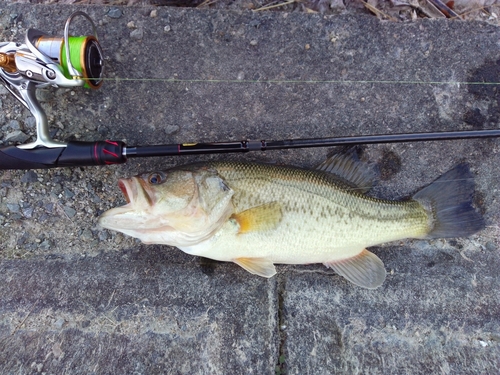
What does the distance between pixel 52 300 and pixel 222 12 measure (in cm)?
221

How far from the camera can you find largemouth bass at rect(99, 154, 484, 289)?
1.95 m

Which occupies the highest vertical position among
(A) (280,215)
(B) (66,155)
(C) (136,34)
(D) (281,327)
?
(C) (136,34)

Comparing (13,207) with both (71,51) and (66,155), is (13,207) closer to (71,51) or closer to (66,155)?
(66,155)

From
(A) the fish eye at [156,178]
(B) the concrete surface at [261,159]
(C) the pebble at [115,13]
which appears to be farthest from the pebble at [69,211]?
(C) the pebble at [115,13]

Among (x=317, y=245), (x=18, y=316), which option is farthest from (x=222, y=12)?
(x=18, y=316)

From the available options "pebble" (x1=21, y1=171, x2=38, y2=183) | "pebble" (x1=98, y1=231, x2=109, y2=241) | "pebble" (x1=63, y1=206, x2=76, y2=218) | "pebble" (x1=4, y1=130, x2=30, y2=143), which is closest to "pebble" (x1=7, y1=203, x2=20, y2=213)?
"pebble" (x1=21, y1=171, x2=38, y2=183)

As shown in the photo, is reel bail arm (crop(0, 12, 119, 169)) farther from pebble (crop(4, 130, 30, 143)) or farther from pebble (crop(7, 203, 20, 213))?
pebble (crop(7, 203, 20, 213))

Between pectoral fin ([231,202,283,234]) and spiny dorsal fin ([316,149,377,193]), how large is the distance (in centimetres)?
48

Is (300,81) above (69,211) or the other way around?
above

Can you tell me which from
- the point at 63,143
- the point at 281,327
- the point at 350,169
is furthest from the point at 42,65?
the point at 281,327

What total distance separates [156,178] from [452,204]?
6.42 ft

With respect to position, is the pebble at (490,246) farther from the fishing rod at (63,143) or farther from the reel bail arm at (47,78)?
the reel bail arm at (47,78)

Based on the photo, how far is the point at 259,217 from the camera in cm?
201

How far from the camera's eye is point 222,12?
230cm
